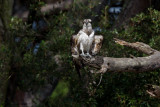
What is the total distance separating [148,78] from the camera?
5852 mm

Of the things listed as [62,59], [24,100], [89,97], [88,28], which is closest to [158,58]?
[88,28]

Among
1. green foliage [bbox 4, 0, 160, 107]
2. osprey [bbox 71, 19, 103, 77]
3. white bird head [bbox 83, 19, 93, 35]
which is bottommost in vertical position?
green foliage [bbox 4, 0, 160, 107]

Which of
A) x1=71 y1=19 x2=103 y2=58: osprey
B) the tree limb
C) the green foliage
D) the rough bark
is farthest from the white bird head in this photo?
the rough bark

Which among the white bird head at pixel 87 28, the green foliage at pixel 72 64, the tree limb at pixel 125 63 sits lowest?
the green foliage at pixel 72 64

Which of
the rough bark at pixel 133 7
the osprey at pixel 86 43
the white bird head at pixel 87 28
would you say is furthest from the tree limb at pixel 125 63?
the rough bark at pixel 133 7

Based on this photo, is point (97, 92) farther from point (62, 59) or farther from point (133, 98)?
point (62, 59)

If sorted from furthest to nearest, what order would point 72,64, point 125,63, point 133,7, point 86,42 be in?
1. point 133,7
2. point 72,64
3. point 86,42
4. point 125,63

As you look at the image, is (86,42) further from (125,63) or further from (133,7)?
(133,7)

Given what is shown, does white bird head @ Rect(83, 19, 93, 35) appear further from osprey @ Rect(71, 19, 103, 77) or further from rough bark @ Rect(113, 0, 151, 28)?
rough bark @ Rect(113, 0, 151, 28)

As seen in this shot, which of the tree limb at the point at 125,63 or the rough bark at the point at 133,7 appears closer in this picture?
the tree limb at the point at 125,63

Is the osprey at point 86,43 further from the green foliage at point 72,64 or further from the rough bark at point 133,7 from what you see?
the rough bark at point 133,7

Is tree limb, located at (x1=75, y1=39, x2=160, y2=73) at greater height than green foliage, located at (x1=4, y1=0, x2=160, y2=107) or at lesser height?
greater

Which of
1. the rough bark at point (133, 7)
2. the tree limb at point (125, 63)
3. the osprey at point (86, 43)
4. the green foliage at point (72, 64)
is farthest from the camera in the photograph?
the rough bark at point (133, 7)

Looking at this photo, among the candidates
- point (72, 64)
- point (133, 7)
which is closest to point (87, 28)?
point (72, 64)
